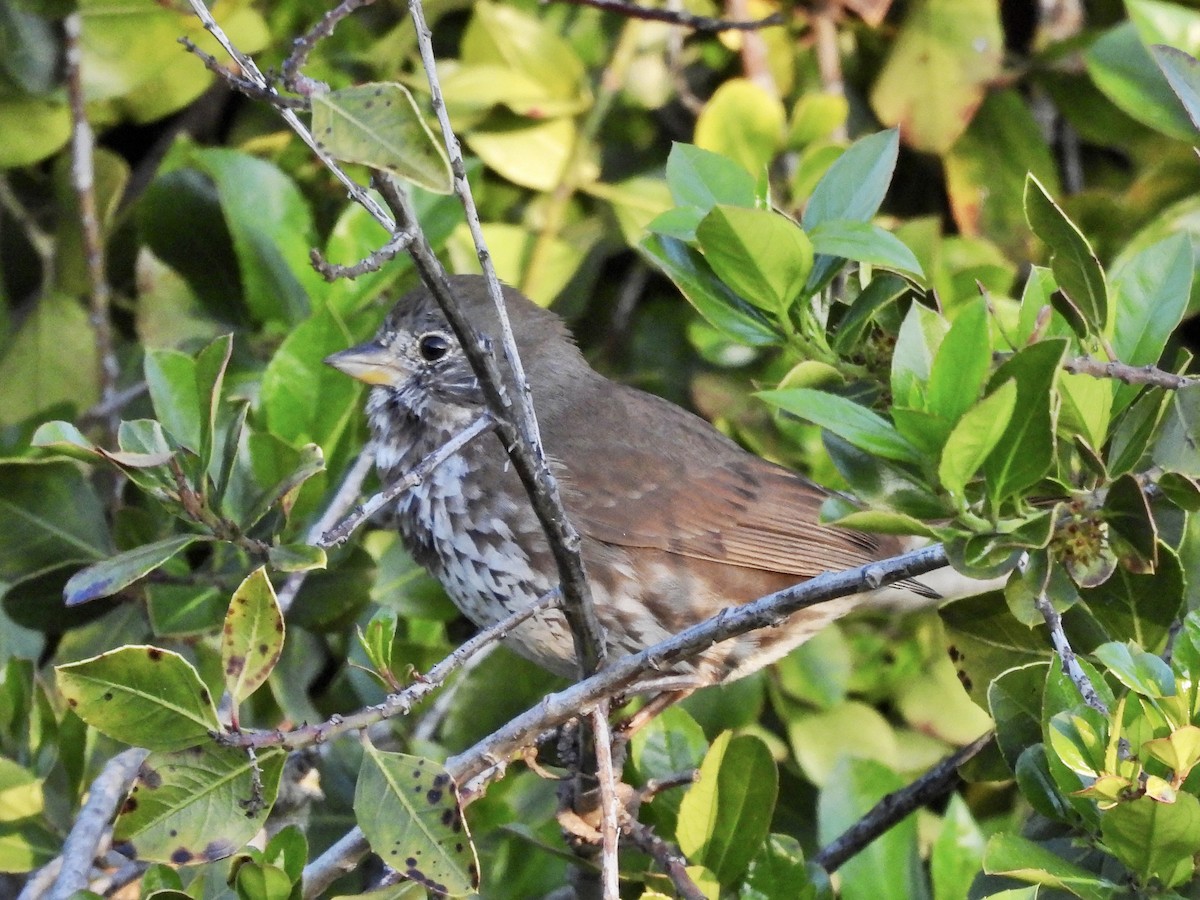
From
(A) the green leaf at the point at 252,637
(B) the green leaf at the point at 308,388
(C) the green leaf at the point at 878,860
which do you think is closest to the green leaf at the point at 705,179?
(A) the green leaf at the point at 252,637

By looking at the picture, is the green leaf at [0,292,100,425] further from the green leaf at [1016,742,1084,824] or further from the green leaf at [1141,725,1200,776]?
the green leaf at [1141,725,1200,776]

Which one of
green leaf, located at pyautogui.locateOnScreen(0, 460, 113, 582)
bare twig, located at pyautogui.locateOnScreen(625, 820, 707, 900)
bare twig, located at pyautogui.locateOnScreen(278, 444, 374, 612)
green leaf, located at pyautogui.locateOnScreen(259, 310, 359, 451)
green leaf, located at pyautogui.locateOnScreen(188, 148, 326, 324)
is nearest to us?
bare twig, located at pyautogui.locateOnScreen(625, 820, 707, 900)

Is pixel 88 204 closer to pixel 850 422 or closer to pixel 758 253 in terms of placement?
pixel 758 253

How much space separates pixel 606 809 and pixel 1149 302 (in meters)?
1.11

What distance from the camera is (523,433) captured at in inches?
79.7

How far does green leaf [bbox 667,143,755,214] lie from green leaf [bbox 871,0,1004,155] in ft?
5.43

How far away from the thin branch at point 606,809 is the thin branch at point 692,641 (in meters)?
0.09

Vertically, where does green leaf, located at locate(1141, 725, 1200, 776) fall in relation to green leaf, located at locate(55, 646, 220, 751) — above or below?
below

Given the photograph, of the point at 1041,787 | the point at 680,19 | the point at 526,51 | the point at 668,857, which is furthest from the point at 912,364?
the point at 526,51

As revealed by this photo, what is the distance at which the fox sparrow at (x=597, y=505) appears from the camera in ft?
11.0

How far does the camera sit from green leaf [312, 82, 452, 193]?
A: 5.17 feet

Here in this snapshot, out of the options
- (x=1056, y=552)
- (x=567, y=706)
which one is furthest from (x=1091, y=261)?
(x=567, y=706)

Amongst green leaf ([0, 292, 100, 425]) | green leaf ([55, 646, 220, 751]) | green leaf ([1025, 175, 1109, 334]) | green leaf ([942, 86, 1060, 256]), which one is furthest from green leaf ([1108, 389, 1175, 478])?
green leaf ([0, 292, 100, 425])

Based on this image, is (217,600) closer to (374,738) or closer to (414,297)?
(374,738)
